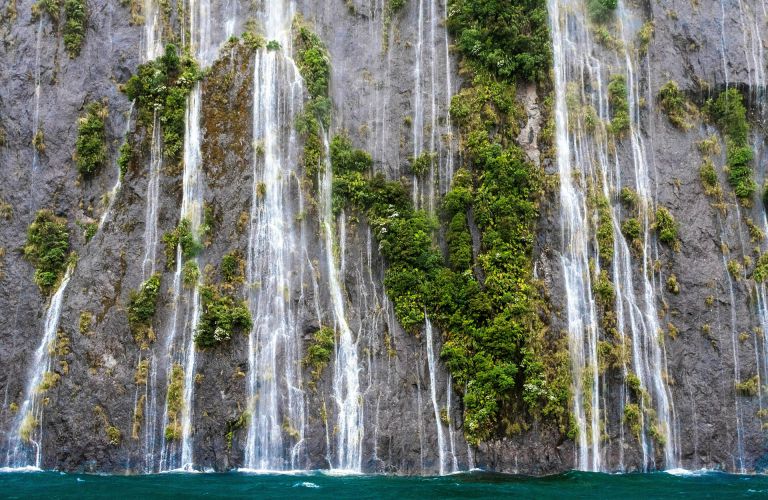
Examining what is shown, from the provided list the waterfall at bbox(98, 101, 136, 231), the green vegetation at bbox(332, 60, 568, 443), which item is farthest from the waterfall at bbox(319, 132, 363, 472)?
the waterfall at bbox(98, 101, 136, 231)

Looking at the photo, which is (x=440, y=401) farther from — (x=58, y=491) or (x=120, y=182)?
(x=120, y=182)

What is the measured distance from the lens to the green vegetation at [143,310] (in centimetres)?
2145

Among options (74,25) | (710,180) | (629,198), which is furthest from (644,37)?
(74,25)

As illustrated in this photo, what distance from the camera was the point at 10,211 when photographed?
76.9 feet

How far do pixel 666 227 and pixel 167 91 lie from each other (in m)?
16.7

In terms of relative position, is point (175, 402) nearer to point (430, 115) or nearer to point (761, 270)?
point (430, 115)

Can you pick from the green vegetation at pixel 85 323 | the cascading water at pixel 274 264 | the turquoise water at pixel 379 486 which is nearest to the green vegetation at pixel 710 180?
the turquoise water at pixel 379 486

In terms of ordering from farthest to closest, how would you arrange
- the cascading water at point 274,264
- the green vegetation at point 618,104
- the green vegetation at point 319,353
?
the green vegetation at point 618,104, the green vegetation at point 319,353, the cascading water at point 274,264

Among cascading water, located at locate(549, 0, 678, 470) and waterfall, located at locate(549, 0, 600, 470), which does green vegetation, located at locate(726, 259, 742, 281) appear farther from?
waterfall, located at locate(549, 0, 600, 470)

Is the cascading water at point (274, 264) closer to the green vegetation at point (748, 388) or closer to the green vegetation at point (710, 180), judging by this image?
the green vegetation at point (748, 388)

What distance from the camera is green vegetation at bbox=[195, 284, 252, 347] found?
69.5 feet

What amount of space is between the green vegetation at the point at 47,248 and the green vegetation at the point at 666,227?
1863 cm

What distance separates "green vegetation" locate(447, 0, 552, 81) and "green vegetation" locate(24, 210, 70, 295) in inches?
567

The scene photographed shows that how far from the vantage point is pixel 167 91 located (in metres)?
24.0
